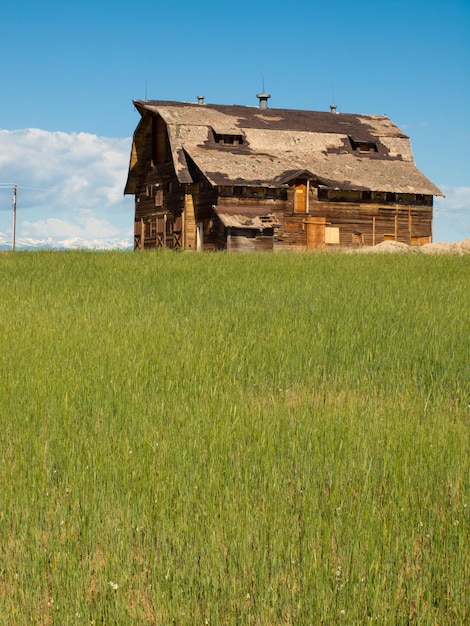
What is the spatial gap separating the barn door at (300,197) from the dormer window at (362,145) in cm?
590

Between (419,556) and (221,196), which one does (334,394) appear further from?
(221,196)

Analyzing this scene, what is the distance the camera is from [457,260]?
24547mm

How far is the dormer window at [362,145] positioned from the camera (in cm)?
4300

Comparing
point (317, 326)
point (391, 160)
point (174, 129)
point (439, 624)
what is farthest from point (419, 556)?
point (391, 160)

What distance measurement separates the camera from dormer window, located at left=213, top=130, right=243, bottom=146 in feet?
131

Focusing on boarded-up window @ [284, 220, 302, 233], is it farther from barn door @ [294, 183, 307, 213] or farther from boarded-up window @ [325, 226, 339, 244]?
boarded-up window @ [325, 226, 339, 244]

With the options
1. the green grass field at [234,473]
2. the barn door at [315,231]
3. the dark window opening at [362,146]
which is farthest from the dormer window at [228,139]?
the green grass field at [234,473]

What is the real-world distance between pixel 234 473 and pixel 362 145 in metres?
39.8

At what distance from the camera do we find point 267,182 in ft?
124

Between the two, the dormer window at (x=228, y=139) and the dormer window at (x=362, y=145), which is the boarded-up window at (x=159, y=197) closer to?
the dormer window at (x=228, y=139)

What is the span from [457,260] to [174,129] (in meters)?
19.5

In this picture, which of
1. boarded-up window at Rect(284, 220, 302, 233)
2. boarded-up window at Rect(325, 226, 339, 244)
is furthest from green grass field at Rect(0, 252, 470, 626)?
boarded-up window at Rect(325, 226, 339, 244)

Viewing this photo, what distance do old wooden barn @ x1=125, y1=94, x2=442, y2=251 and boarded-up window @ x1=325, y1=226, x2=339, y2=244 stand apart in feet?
0.17

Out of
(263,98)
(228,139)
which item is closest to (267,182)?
(228,139)
